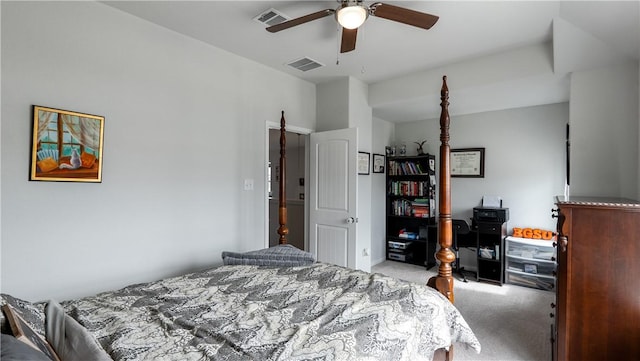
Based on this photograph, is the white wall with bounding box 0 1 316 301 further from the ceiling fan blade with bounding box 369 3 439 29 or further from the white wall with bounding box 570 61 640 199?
the white wall with bounding box 570 61 640 199

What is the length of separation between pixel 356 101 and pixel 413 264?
2.67m

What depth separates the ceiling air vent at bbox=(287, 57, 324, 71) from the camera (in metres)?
3.35

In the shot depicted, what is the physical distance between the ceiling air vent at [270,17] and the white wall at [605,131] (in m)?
2.65

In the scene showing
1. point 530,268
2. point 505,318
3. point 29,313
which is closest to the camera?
point 29,313

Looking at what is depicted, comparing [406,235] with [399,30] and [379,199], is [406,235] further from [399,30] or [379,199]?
[399,30]

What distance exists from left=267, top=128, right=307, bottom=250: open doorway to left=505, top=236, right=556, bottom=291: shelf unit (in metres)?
2.86

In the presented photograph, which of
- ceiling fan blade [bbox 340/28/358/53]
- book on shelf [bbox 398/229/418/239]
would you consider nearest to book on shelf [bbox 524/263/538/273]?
book on shelf [bbox 398/229/418/239]

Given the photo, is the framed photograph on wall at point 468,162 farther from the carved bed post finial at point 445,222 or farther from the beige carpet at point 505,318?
the carved bed post finial at point 445,222

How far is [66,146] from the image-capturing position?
84.2 inches

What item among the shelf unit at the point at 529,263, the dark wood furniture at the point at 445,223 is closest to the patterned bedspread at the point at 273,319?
the dark wood furniture at the point at 445,223

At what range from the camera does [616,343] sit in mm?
1851

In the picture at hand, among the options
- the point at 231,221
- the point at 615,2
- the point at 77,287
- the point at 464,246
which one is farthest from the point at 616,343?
the point at 77,287

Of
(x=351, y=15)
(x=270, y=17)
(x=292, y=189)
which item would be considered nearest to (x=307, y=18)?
(x=351, y=15)

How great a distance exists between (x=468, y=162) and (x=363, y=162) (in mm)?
1783
